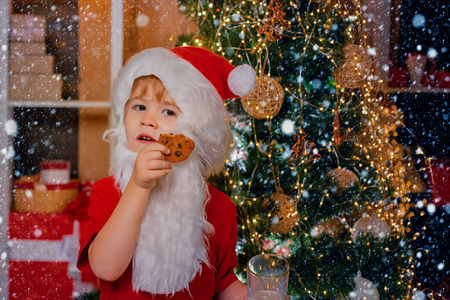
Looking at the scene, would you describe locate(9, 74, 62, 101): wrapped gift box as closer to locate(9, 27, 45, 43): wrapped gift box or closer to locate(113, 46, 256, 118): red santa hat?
locate(9, 27, 45, 43): wrapped gift box

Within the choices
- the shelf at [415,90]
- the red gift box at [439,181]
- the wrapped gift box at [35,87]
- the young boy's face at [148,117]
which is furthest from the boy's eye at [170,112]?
the red gift box at [439,181]

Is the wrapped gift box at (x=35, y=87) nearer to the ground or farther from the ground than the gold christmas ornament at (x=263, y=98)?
nearer to the ground

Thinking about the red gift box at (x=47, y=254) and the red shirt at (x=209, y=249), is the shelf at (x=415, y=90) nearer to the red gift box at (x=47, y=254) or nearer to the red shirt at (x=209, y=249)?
the red shirt at (x=209, y=249)

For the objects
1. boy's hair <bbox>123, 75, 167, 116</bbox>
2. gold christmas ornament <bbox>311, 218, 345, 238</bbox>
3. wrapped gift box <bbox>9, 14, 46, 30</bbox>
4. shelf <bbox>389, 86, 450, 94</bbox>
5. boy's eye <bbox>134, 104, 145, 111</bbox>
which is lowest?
gold christmas ornament <bbox>311, 218, 345, 238</bbox>

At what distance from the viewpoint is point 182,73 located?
0.75 metres

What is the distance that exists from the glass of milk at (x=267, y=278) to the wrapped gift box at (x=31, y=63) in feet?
3.44

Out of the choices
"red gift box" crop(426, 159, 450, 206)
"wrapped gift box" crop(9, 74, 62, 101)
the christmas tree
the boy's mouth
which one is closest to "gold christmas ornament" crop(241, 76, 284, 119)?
the christmas tree

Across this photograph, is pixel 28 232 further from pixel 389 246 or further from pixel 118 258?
pixel 389 246

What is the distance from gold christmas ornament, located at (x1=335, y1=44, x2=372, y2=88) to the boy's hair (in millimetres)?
659

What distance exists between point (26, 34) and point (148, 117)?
2.78 feet

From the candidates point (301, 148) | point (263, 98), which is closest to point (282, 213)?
point (301, 148)

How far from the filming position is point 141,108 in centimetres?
75

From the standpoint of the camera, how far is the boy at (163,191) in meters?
0.67

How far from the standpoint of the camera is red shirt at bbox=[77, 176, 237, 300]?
0.75 meters
